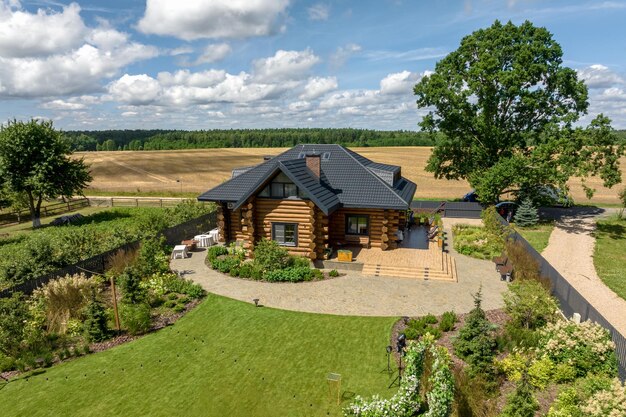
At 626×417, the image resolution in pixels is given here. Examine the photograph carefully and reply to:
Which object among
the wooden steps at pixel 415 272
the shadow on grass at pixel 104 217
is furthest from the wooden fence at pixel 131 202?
the wooden steps at pixel 415 272

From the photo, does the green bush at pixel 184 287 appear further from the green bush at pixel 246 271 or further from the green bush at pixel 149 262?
the green bush at pixel 246 271

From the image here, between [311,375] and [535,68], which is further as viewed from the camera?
[535,68]

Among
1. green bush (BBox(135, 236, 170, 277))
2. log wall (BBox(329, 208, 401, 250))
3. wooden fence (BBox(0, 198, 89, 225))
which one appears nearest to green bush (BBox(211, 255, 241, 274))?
green bush (BBox(135, 236, 170, 277))

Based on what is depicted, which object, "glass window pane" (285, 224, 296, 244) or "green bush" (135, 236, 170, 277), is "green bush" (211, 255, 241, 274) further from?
"glass window pane" (285, 224, 296, 244)

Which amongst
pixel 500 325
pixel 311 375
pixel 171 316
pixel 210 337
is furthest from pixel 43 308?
pixel 500 325

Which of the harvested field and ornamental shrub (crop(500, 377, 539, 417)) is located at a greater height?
the harvested field

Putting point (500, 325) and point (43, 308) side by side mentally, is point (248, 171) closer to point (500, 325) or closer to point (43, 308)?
point (43, 308)
